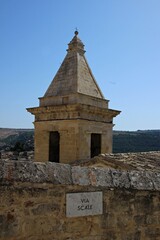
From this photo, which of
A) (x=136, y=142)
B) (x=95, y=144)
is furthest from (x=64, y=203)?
(x=136, y=142)

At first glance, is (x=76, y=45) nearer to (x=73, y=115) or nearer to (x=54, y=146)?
(x=73, y=115)

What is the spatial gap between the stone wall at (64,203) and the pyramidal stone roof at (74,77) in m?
6.58

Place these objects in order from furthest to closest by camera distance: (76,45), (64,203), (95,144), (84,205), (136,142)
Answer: (136,142) < (95,144) < (76,45) < (84,205) < (64,203)

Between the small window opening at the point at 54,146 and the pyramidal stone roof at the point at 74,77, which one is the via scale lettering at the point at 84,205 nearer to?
the pyramidal stone roof at the point at 74,77

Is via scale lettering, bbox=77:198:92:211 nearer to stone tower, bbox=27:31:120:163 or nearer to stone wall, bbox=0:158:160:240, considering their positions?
stone wall, bbox=0:158:160:240

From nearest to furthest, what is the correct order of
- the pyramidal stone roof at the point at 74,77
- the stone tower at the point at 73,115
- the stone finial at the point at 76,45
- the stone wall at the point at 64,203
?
the stone wall at the point at 64,203 → the stone tower at the point at 73,115 → the pyramidal stone roof at the point at 74,77 → the stone finial at the point at 76,45

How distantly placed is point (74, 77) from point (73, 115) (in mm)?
1444

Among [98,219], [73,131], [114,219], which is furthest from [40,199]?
[73,131]

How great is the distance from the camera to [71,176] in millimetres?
3217

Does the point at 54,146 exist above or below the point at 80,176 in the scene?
above

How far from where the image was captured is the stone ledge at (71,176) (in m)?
2.91

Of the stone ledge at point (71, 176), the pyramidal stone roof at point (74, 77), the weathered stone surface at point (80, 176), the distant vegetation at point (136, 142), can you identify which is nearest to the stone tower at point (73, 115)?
the pyramidal stone roof at point (74, 77)

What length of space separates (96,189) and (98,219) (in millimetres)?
356

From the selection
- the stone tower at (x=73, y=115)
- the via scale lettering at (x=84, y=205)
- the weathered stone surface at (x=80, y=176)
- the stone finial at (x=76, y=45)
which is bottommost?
the via scale lettering at (x=84, y=205)
